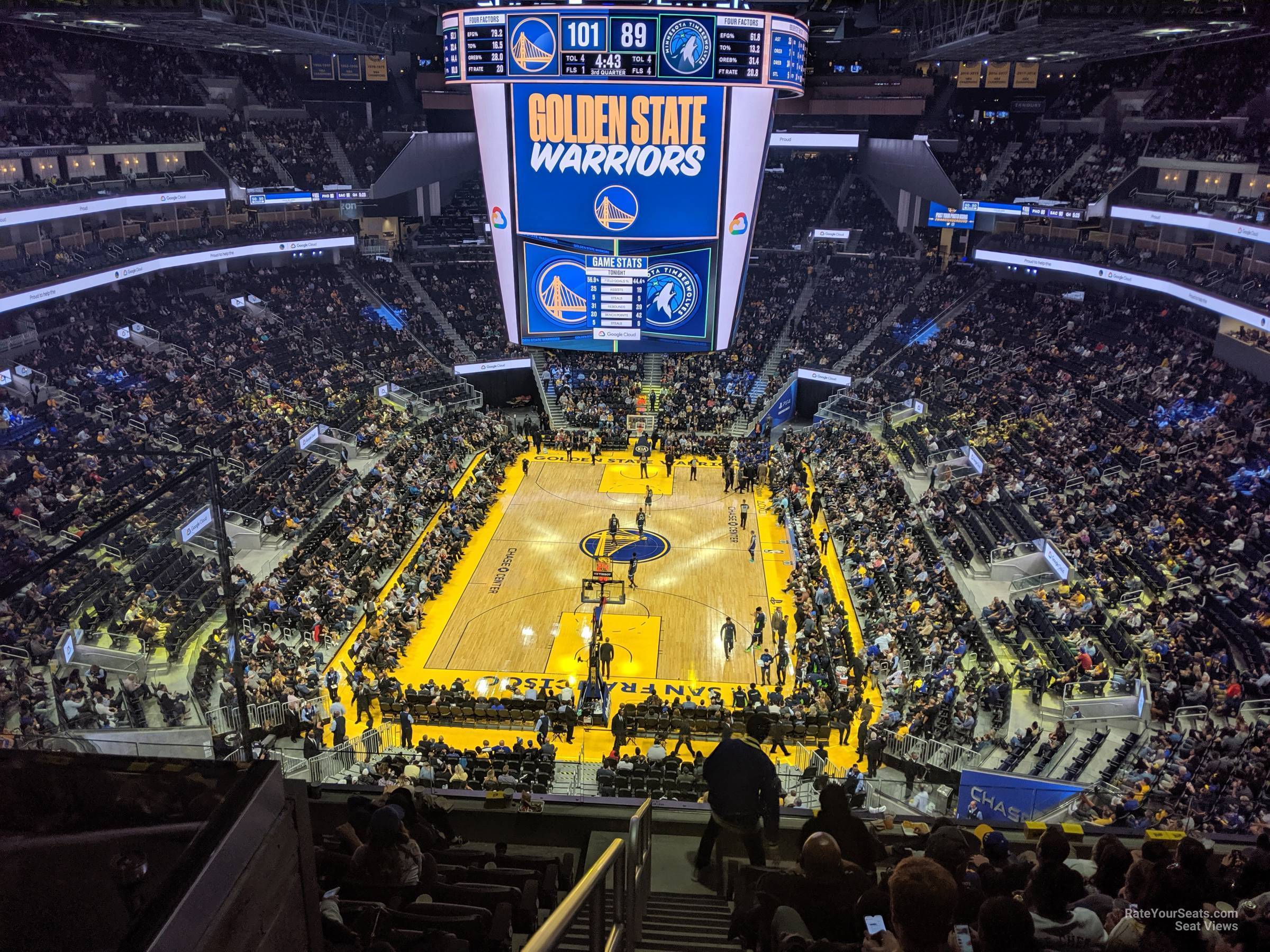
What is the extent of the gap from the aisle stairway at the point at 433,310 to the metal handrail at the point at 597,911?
34.8 meters

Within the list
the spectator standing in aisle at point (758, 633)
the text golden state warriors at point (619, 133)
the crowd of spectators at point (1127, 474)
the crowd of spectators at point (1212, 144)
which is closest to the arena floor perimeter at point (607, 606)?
the spectator standing in aisle at point (758, 633)

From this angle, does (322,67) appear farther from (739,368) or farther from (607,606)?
(607,606)

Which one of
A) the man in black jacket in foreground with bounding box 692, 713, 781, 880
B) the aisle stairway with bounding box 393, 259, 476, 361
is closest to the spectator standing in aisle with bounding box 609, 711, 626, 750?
the man in black jacket in foreground with bounding box 692, 713, 781, 880

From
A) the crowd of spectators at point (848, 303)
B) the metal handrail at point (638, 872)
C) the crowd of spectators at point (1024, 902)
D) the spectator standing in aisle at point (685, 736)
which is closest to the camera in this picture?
the crowd of spectators at point (1024, 902)

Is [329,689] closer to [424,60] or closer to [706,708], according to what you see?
[706,708]

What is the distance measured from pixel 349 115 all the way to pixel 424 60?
679 centimetres

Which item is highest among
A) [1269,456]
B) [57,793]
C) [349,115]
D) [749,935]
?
[349,115]

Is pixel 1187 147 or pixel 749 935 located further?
pixel 1187 147

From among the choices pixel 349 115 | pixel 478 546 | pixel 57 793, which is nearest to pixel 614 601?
pixel 478 546

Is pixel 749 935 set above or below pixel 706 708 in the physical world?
above

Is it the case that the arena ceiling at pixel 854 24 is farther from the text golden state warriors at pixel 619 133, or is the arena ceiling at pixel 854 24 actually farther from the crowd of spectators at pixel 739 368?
the crowd of spectators at pixel 739 368

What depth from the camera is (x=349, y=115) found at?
4231cm

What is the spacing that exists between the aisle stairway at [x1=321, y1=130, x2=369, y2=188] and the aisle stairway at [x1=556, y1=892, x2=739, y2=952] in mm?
39057

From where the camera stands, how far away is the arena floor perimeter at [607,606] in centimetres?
1948
